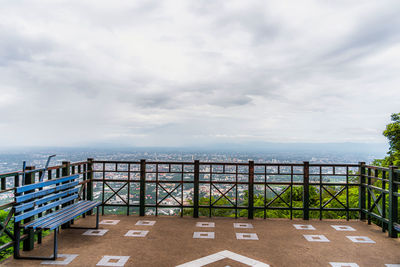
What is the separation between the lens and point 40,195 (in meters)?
4.35

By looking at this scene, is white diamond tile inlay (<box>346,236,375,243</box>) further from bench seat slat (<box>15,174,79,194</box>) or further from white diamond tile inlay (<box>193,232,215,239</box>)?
bench seat slat (<box>15,174,79,194</box>)

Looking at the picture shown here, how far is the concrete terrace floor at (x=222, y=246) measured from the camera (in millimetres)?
3943

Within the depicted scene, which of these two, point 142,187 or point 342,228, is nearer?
point 342,228

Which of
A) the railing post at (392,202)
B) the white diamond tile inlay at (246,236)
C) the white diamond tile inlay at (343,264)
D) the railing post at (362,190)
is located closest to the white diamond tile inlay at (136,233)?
the white diamond tile inlay at (246,236)

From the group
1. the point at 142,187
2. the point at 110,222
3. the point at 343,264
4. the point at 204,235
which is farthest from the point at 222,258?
the point at 142,187

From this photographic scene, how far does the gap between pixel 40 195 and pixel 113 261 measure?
1786 millimetres

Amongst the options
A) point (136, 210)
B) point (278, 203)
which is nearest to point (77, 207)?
point (136, 210)

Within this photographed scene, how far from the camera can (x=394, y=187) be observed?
17.1 feet

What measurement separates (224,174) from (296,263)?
2858 mm

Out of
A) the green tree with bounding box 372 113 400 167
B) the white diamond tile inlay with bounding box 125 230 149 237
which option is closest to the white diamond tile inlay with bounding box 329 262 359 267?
the white diamond tile inlay with bounding box 125 230 149 237

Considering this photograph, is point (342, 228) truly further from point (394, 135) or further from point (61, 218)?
point (394, 135)

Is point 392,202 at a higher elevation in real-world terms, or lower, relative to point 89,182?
lower

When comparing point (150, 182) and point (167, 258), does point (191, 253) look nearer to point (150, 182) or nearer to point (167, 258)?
point (167, 258)

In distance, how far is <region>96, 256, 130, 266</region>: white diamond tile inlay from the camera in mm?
3805
